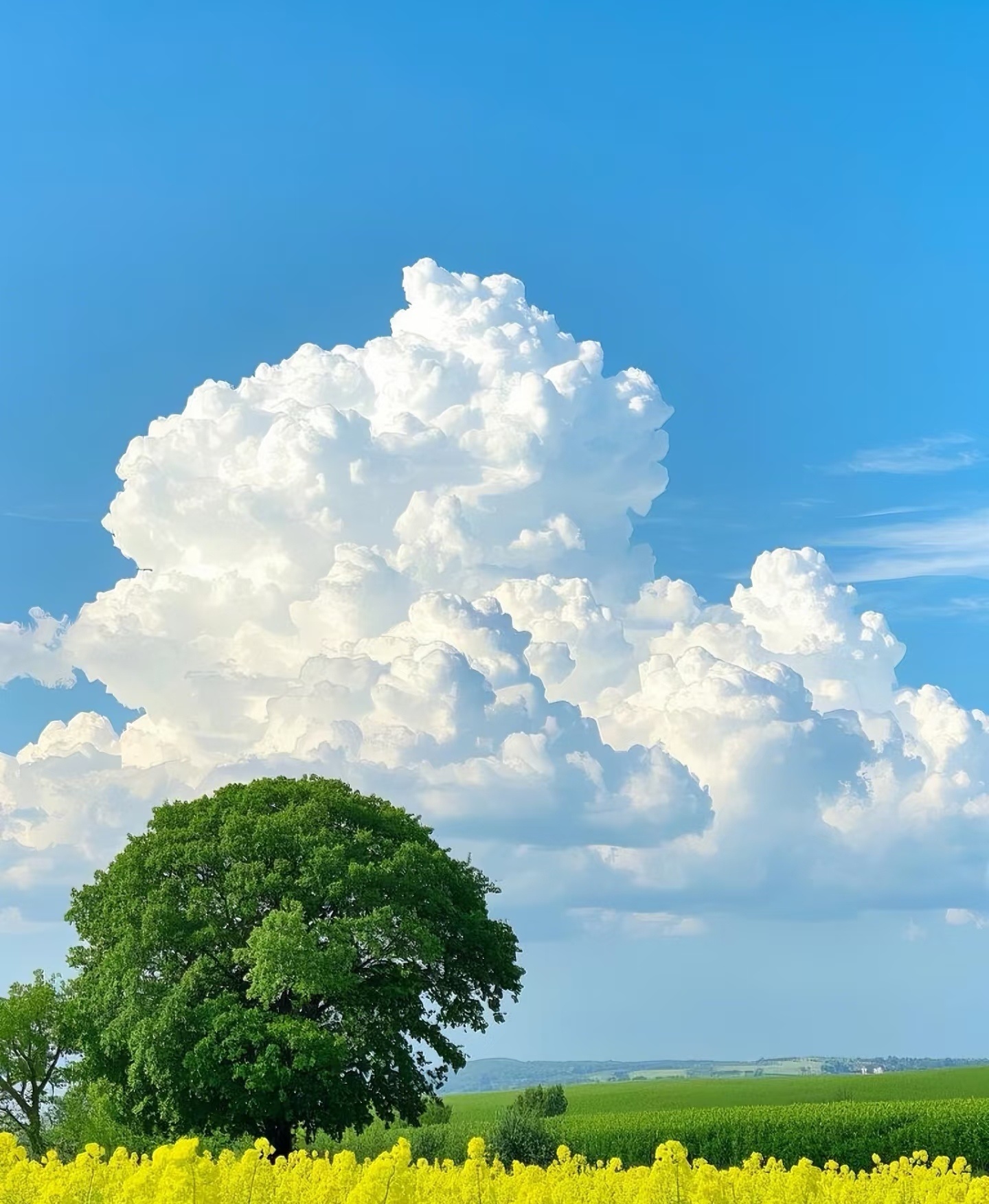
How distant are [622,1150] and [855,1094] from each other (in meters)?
21.8

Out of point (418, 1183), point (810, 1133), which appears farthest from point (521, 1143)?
point (418, 1183)

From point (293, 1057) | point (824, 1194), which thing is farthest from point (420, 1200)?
point (293, 1057)

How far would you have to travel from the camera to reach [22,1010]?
157 ft

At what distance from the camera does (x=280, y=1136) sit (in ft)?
123

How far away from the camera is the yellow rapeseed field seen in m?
9.08

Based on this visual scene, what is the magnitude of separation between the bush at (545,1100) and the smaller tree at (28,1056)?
16.8 m

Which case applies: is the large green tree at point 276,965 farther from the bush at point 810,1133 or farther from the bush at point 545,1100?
the bush at point 545,1100

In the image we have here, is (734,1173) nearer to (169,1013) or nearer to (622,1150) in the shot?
(169,1013)

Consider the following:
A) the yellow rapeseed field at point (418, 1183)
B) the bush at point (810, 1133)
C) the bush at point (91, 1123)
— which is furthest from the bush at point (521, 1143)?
the yellow rapeseed field at point (418, 1183)

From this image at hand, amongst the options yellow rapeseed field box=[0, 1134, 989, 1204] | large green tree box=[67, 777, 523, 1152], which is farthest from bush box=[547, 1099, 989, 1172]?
yellow rapeseed field box=[0, 1134, 989, 1204]

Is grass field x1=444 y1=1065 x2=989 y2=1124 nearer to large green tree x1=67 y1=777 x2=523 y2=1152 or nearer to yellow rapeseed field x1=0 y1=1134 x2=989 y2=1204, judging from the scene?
large green tree x1=67 y1=777 x2=523 y2=1152

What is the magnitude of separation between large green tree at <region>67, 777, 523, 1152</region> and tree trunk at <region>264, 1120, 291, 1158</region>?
0.06 metres

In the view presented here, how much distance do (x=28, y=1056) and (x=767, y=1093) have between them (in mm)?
38896

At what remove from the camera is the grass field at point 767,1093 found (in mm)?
57469
